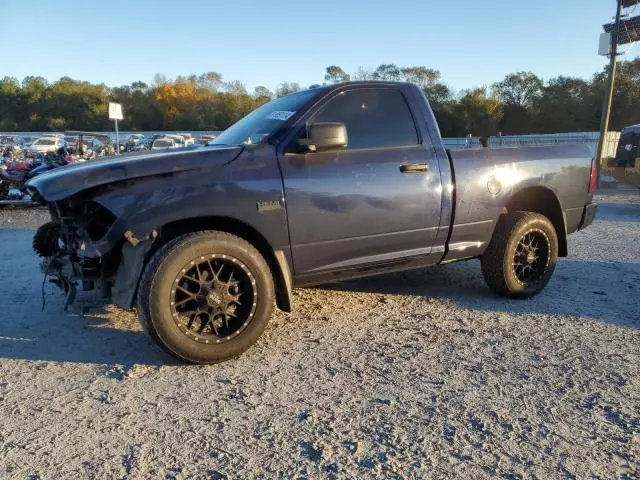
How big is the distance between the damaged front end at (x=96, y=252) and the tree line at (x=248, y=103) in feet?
124

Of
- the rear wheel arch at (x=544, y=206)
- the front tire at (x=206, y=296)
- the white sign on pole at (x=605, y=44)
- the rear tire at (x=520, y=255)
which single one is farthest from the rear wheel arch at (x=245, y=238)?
the white sign on pole at (x=605, y=44)

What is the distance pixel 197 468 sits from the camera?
2250 mm

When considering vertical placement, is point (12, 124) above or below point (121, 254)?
above

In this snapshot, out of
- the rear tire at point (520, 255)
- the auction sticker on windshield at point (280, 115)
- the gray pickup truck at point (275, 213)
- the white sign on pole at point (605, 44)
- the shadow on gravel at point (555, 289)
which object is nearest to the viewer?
the gray pickup truck at point (275, 213)

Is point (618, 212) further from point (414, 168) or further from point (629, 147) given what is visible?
point (414, 168)

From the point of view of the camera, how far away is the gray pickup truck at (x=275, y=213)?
10.4 feet

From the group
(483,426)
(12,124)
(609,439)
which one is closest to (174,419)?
(483,426)

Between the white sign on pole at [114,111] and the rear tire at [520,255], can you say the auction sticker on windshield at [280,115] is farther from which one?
the white sign on pole at [114,111]

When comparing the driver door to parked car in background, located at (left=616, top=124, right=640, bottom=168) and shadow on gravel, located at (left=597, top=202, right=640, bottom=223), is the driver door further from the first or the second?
parked car in background, located at (left=616, top=124, right=640, bottom=168)

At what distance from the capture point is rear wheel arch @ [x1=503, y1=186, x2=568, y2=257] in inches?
187

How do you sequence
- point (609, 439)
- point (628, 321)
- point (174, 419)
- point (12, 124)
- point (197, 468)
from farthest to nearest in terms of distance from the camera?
1. point (12, 124)
2. point (628, 321)
3. point (174, 419)
4. point (609, 439)
5. point (197, 468)

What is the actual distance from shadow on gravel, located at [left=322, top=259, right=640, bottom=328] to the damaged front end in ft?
7.43

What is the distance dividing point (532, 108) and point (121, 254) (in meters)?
53.6

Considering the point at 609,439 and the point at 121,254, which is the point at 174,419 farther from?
the point at 609,439
